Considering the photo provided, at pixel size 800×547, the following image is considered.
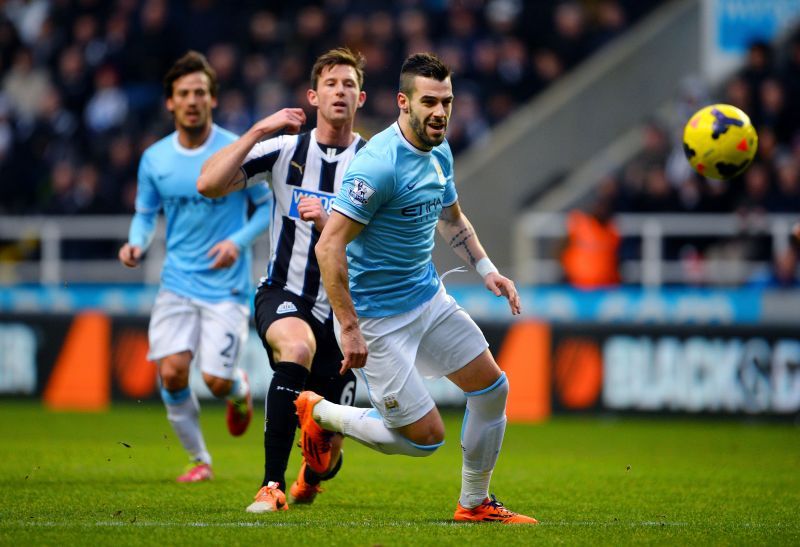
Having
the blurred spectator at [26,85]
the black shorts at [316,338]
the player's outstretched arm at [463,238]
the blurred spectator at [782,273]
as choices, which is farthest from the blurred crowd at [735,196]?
the blurred spectator at [26,85]

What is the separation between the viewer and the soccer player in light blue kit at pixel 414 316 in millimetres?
6574

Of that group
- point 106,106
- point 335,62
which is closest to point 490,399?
point 335,62

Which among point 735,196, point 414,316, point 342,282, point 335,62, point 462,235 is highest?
point 335,62

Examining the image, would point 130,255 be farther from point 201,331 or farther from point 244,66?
point 244,66

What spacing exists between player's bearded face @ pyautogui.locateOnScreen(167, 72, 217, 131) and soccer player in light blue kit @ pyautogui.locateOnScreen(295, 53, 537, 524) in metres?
2.77

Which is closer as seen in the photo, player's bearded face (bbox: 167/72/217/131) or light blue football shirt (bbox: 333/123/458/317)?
light blue football shirt (bbox: 333/123/458/317)

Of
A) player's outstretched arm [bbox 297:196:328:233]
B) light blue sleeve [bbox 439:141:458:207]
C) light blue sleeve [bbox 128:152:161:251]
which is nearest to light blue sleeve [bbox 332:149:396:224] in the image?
player's outstretched arm [bbox 297:196:328:233]

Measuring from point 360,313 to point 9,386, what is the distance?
10.4 m

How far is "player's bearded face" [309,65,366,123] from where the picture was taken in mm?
7625

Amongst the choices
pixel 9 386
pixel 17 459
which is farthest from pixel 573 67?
pixel 17 459

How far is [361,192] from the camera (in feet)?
20.9

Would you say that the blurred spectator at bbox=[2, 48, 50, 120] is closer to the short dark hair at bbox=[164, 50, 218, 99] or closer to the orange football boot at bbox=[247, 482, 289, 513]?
the short dark hair at bbox=[164, 50, 218, 99]

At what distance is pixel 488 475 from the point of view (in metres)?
6.93

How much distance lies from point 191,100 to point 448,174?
2.85m
